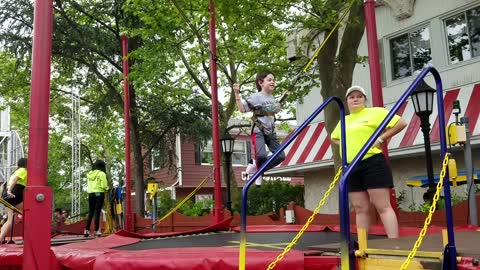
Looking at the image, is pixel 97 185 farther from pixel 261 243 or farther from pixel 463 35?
pixel 463 35

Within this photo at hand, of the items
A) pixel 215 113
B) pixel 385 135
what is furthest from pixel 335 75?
pixel 385 135

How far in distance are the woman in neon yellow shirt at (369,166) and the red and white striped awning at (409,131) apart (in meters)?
7.75

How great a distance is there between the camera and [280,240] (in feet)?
20.9

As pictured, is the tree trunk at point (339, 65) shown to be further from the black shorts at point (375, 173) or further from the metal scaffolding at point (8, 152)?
the metal scaffolding at point (8, 152)

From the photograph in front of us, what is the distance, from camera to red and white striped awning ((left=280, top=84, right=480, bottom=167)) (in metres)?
12.2

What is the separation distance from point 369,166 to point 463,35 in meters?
10.3

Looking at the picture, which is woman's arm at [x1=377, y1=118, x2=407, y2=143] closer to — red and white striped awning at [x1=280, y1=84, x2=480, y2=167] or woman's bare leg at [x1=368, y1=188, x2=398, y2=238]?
woman's bare leg at [x1=368, y1=188, x2=398, y2=238]

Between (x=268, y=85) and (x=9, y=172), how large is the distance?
18031mm

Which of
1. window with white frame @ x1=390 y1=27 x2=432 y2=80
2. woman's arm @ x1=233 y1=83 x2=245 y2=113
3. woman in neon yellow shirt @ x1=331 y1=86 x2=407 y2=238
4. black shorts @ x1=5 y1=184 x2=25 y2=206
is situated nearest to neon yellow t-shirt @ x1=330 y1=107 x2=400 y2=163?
woman in neon yellow shirt @ x1=331 y1=86 x2=407 y2=238

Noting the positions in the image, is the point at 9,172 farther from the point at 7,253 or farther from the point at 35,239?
the point at 35,239

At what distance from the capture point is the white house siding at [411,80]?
42.8 ft

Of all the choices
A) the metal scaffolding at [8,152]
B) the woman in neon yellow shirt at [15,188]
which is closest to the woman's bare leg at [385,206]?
the woman in neon yellow shirt at [15,188]

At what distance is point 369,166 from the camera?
4797mm

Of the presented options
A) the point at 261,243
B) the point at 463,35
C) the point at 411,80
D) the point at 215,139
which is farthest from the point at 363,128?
the point at 411,80
